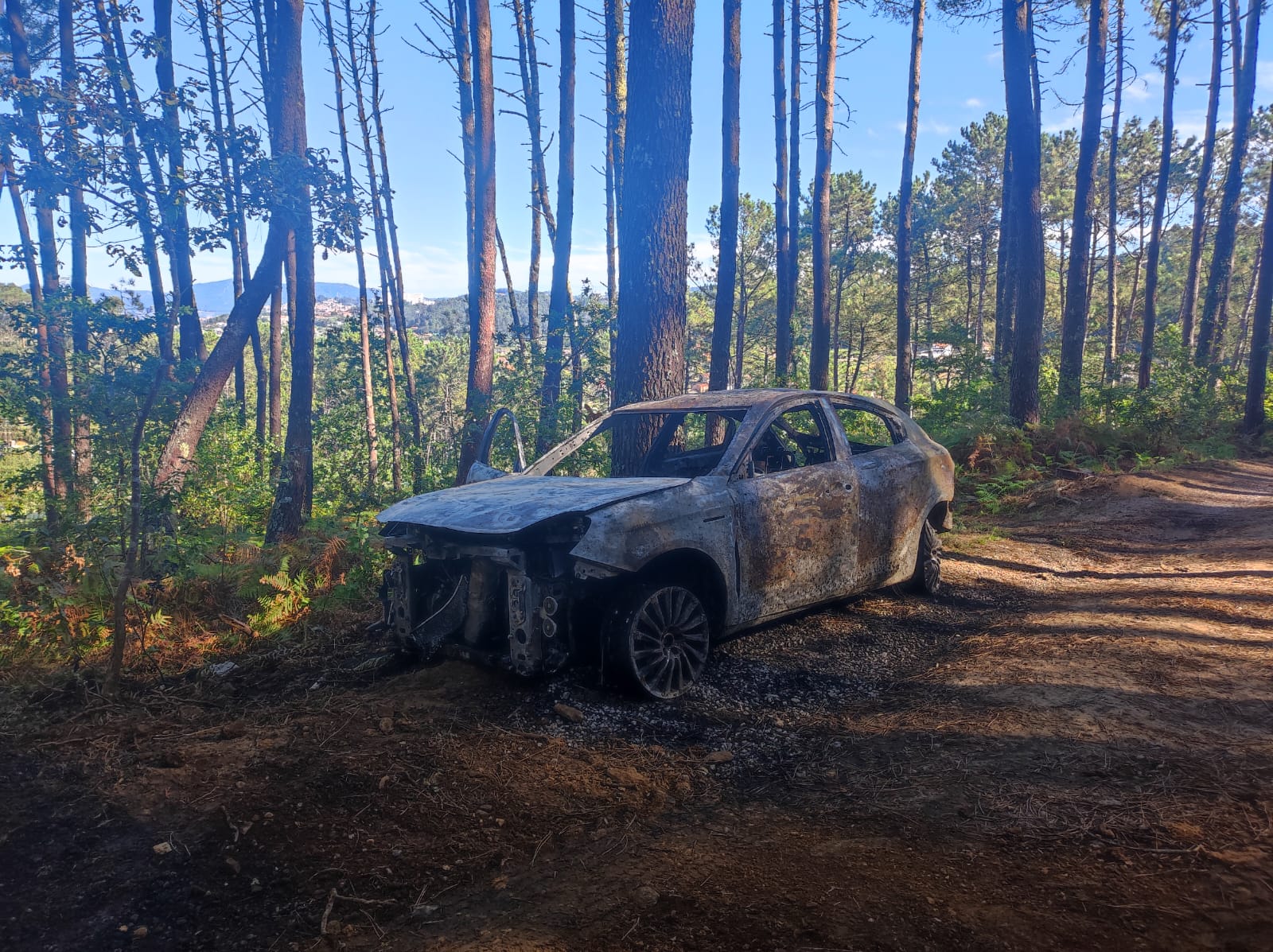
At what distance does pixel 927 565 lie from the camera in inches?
259

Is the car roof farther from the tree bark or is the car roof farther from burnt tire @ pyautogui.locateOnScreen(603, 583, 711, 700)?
the tree bark

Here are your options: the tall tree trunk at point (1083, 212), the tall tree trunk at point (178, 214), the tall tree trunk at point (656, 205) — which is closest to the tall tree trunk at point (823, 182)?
the tall tree trunk at point (1083, 212)

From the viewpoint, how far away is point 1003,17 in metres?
14.9

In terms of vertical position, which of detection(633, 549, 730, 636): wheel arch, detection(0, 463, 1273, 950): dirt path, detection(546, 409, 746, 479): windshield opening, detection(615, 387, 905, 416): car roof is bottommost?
detection(0, 463, 1273, 950): dirt path

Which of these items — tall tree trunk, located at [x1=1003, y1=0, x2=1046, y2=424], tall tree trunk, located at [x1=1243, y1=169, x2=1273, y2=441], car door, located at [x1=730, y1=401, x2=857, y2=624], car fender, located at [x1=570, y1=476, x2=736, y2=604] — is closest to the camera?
car fender, located at [x1=570, y1=476, x2=736, y2=604]

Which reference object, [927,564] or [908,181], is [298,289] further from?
[908,181]

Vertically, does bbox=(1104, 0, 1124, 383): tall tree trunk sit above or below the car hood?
above

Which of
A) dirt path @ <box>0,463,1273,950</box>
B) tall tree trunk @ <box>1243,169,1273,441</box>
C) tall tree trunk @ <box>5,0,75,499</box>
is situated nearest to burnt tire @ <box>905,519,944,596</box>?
dirt path @ <box>0,463,1273,950</box>

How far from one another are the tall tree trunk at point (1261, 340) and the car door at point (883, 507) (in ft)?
46.1

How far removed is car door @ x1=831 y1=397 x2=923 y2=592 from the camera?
571 centimetres

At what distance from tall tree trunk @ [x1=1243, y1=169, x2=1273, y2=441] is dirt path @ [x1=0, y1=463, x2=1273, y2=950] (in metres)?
13.5

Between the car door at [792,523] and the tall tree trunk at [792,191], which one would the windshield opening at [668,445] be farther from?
the tall tree trunk at [792,191]

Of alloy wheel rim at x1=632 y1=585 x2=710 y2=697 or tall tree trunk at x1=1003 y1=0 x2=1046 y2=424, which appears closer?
alloy wheel rim at x1=632 y1=585 x2=710 y2=697

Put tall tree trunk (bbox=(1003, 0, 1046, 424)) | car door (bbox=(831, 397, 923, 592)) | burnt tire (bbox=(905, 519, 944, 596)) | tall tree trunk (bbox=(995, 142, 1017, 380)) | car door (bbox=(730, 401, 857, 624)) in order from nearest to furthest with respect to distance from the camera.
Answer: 1. car door (bbox=(730, 401, 857, 624))
2. car door (bbox=(831, 397, 923, 592))
3. burnt tire (bbox=(905, 519, 944, 596))
4. tall tree trunk (bbox=(1003, 0, 1046, 424))
5. tall tree trunk (bbox=(995, 142, 1017, 380))
